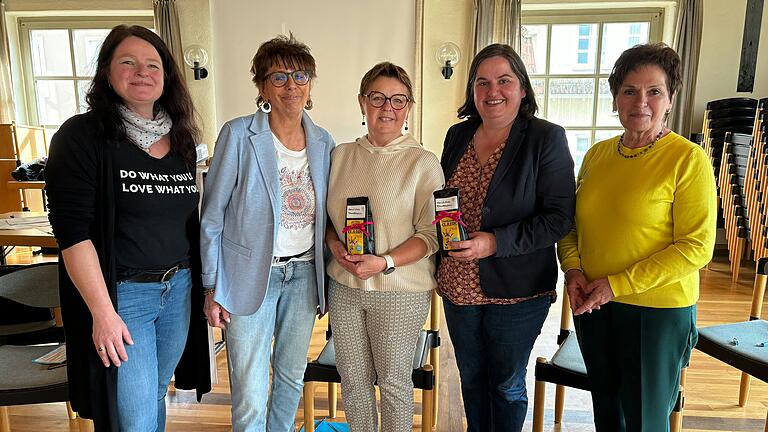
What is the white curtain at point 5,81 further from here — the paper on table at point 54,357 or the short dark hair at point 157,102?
the short dark hair at point 157,102

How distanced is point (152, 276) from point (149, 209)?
0.18 m

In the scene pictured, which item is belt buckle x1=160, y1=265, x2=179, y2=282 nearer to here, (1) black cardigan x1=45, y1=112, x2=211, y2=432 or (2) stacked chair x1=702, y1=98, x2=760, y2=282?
(1) black cardigan x1=45, y1=112, x2=211, y2=432

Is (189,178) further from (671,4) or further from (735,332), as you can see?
(671,4)

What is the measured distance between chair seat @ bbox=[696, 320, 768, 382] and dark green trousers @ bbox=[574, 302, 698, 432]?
0.60m

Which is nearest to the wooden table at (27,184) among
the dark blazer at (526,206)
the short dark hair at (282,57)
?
the short dark hair at (282,57)

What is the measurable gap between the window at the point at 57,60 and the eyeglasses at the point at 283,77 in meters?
5.80

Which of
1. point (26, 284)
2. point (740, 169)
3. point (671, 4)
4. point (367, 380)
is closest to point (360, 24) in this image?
point (671, 4)

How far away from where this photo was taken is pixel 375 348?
1451 mm

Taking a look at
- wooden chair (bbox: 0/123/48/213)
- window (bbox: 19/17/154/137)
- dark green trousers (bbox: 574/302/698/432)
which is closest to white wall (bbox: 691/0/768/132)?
dark green trousers (bbox: 574/302/698/432)

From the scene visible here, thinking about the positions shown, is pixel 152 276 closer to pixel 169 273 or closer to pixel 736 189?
pixel 169 273

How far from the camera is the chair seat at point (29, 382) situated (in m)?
1.47

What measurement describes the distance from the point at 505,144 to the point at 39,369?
1.64 metres

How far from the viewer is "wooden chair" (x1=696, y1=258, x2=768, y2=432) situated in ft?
5.41

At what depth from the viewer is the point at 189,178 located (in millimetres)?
1364
